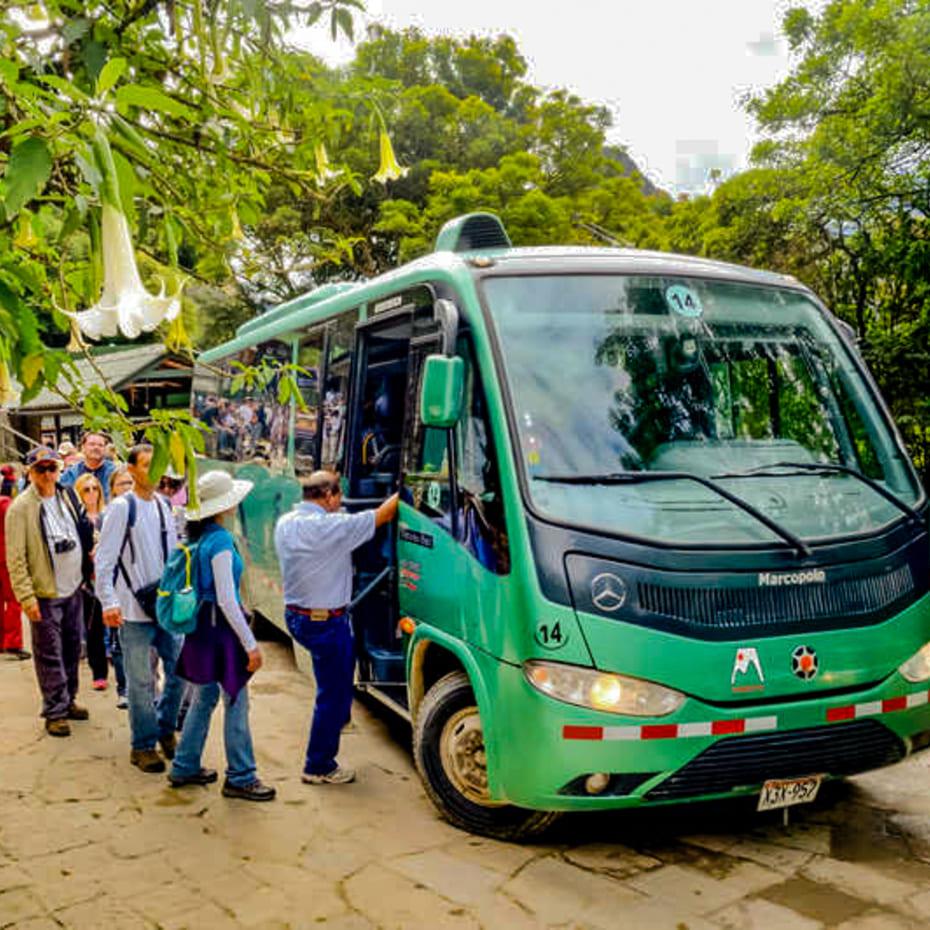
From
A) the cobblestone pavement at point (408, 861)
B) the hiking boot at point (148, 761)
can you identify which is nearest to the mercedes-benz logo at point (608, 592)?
the cobblestone pavement at point (408, 861)

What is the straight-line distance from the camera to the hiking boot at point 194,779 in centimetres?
549

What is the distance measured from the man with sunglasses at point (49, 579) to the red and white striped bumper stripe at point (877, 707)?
4669 mm

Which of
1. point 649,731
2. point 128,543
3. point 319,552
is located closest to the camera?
point 649,731

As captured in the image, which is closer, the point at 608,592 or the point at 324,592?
the point at 608,592

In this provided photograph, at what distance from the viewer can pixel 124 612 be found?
19.1ft

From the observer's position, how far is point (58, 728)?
6.43 m

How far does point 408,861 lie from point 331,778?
1190 mm

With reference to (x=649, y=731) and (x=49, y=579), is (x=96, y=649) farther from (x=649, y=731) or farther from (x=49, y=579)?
(x=649, y=731)

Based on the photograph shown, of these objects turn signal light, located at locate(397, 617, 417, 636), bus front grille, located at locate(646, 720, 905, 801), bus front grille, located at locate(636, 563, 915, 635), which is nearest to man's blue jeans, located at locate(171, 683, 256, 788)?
turn signal light, located at locate(397, 617, 417, 636)

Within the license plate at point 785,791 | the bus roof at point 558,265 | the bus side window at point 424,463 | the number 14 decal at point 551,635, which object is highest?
the bus roof at point 558,265

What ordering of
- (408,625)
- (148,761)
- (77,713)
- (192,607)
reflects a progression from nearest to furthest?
(192,607) < (408,625) < (148,761) < (77,713)

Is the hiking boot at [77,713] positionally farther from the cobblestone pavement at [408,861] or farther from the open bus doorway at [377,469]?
the open bus doorway at [377,469]

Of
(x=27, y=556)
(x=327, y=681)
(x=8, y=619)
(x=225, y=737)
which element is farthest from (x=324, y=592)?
(x=8, y=619)

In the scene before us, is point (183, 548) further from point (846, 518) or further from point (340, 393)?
point (846, 518)
